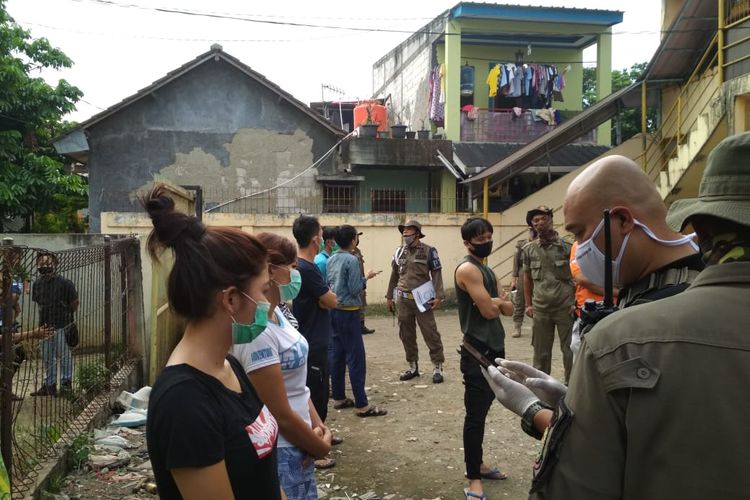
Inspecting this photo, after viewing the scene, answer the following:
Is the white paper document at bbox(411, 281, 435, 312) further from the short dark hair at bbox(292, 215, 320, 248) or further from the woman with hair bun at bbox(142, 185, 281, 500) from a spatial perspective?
the woman with hair bun at bbox(142, 185, 281, 500)

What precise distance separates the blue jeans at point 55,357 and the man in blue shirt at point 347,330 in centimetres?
245

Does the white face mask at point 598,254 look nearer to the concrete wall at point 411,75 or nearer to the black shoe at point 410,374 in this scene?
the black shoe at point 410,374

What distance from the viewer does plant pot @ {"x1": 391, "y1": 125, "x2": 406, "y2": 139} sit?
57.1 feet

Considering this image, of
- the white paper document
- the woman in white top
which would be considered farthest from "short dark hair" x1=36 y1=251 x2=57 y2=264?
the white paper document

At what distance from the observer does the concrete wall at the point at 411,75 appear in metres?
18.9

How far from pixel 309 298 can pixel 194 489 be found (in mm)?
3137

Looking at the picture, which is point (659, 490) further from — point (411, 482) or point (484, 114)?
point (484, 114)

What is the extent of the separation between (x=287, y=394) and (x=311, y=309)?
6.64 ft

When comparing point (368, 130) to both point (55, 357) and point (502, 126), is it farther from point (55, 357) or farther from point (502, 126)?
point (55, 357)

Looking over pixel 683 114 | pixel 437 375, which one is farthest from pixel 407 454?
pixel 683 114

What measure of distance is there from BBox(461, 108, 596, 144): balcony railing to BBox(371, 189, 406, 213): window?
2.39 meters

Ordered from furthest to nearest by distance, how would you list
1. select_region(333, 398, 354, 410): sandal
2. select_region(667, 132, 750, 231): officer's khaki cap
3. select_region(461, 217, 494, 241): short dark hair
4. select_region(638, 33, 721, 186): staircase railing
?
select_region(638, 33, 721, 186): staircase railing, select_region(333, 398, 354, 410): sandal, select_region(461, 217, 494, 241): short dark hair, select_region(667, 132, 750, 231): officer's khaki cap

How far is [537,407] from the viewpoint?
1.88m

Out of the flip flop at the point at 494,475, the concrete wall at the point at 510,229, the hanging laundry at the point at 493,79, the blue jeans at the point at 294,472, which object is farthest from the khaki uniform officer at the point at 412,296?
the hanging laundry at the point at 493,79
